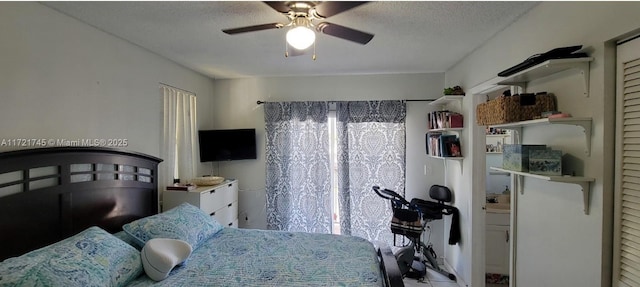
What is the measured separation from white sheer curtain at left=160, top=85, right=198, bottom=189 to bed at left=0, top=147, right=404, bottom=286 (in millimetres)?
618

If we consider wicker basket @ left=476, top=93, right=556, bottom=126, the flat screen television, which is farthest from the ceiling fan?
the flat screen television

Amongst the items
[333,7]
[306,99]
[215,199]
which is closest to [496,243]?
[306,99]

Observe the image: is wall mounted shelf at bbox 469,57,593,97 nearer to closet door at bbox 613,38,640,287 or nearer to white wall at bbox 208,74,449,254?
closet door at bbox 613,38,640,287

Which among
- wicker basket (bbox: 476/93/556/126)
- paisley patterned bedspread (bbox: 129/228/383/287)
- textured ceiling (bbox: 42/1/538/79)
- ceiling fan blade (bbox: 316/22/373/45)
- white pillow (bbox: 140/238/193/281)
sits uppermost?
textured ceiling (bbox: 42/1/538/79)

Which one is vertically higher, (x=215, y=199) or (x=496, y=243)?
(x=215, y=199)

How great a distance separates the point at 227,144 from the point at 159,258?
7.39ft

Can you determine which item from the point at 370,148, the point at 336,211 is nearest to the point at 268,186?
the point at 336,211

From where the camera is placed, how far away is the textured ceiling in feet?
6.31

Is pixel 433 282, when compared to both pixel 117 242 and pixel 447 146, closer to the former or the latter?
pixel 447 146

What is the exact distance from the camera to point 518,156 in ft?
5.89

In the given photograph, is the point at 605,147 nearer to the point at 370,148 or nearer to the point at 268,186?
the point at 370,148

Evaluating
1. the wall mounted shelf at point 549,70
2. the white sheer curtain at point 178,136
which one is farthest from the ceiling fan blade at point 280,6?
the white sheer curtain at point 178,136

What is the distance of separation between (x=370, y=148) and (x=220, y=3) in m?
2.57

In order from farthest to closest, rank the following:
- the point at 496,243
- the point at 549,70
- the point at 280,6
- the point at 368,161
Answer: the point at 368,161, the point at 496,243, the point at 549,70, the point at 280,6
